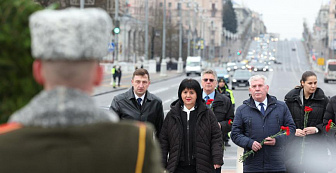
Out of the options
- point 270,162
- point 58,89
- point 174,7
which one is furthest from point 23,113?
point 174,7

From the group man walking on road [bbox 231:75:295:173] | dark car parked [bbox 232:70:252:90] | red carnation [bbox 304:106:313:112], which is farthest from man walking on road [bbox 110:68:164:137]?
dark car parked [bbox 232:70:252:90]

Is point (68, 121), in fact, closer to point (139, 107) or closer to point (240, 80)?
point (139, 107)

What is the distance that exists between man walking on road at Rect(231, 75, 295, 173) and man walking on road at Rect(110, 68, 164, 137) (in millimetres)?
841

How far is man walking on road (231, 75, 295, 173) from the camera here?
7.76m

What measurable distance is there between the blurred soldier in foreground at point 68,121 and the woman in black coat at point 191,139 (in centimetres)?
485

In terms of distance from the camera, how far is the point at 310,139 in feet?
29.9

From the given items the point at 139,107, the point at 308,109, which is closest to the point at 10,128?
the point at 139,107

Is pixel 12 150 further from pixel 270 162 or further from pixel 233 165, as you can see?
pixel 233 165

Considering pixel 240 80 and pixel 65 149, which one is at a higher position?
pixel 65 149

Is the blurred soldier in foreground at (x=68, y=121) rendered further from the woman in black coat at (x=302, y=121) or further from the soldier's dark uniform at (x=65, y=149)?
the woman in black coat at (x=302, y=121)

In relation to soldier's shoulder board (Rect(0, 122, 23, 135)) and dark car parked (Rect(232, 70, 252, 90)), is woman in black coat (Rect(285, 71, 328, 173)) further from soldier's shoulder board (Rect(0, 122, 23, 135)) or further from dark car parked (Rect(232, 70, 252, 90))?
dark car parked (Rect(232, 70, 252, 90))

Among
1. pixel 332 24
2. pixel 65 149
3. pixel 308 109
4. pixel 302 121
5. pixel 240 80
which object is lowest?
pixel 240 80

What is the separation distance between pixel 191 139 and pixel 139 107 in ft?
3.06

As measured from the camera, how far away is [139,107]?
8.02 m
